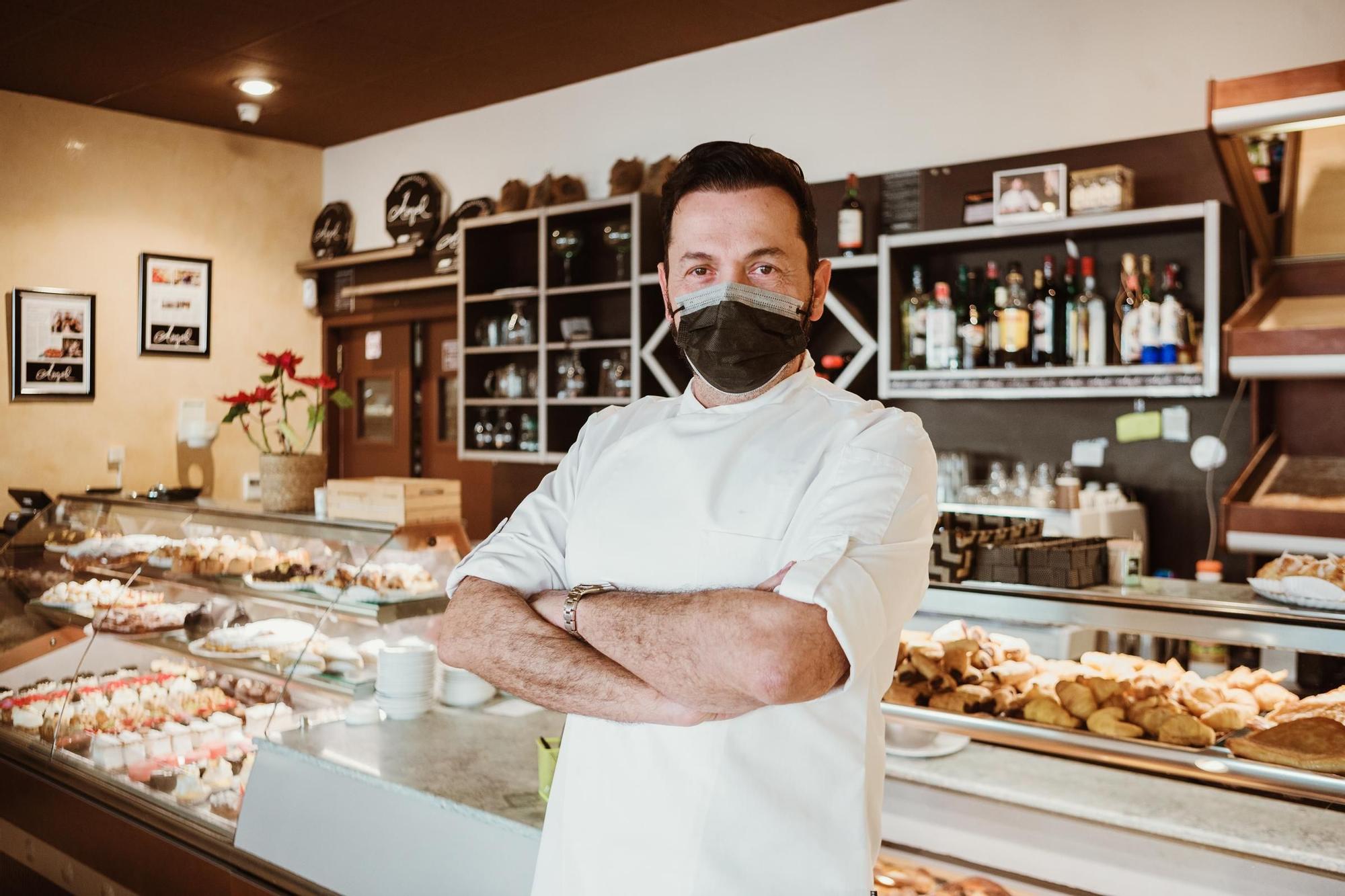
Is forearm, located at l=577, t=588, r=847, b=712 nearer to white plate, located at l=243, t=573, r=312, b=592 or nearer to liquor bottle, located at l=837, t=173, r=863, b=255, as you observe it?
white plate, located at l=243, t=573, r=312, b=592

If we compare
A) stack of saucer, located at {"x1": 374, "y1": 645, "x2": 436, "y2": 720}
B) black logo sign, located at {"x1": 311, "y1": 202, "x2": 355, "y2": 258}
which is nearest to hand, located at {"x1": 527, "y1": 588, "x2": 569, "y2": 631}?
stack of saucer, located at {"x1": 374, "y1": 645, "x2": 436, "y2": 720}

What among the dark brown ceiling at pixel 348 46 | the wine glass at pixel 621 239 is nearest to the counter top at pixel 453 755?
the wine glass at pixel 621 239

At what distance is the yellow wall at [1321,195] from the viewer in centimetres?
341

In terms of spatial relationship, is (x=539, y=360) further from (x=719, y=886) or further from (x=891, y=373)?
(x=719, y=886)

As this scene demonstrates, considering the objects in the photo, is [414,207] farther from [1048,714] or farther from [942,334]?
[1048,714]

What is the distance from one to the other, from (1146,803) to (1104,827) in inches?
3.4

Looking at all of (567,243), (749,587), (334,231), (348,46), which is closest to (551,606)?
(749,587)

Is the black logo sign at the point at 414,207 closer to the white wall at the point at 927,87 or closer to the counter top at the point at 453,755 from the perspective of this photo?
the white wall at the point at 927,87

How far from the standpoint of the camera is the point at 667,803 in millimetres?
1266

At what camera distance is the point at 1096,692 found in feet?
6.57

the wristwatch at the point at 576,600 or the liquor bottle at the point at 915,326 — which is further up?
the liquor bottle at the point at 915,326

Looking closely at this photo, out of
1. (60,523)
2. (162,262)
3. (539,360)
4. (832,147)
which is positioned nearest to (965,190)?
(832,147)

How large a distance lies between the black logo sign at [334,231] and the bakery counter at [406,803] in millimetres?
4612

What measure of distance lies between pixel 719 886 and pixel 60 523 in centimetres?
362
